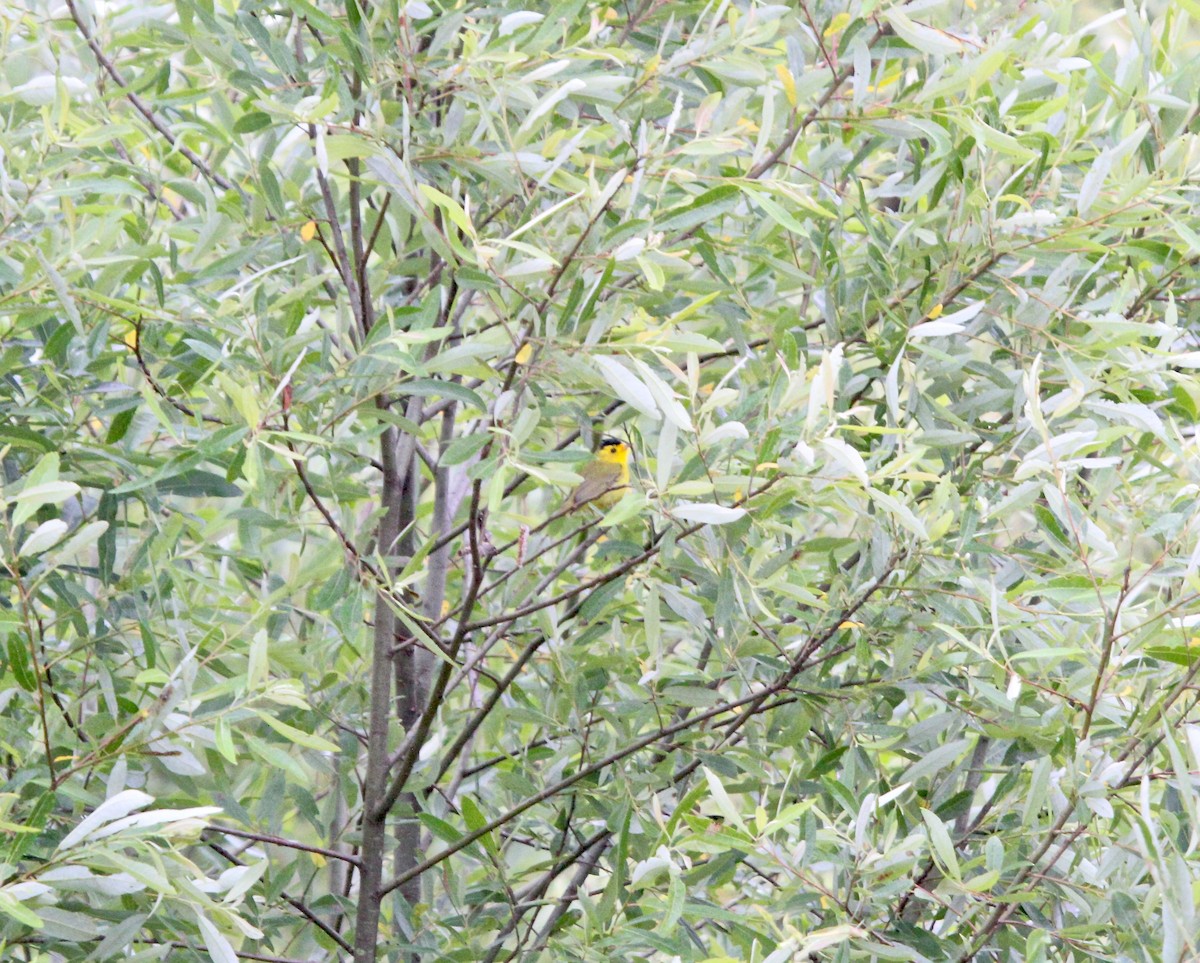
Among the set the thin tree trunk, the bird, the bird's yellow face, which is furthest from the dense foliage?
the bird's yellow face

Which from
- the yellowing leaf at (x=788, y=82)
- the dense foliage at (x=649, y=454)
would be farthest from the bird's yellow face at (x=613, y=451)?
the yellowing leaf at (x=788, y=82)

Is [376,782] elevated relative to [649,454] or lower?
lower

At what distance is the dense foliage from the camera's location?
1360 millimetres

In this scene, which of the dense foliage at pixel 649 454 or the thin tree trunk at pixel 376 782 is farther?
the thin tree trunk at pixel 376 782

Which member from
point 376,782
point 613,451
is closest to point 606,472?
point 613,451

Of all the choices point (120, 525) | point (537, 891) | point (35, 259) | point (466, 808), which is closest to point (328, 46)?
point (35, 259)

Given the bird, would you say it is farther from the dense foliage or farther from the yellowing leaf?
the yellowing leaf

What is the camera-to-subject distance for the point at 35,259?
1349 mm

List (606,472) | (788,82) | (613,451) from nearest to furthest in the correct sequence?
(788,82) → (606,472) → (613,451)

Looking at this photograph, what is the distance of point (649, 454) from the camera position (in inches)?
70.5

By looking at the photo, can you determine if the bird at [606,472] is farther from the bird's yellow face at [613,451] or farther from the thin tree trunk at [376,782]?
the thin tree trunk at [376,782]

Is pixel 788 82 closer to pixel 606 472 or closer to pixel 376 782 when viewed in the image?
pixel 376 782

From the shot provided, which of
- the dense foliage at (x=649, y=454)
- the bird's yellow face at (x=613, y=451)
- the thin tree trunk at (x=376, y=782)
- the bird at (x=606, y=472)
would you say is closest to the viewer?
the dense foliage at (x=649, y=454)

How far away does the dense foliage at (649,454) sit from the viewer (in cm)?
136
